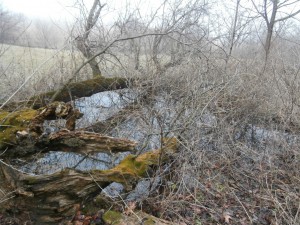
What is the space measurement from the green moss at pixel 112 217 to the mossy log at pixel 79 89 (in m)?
3.76

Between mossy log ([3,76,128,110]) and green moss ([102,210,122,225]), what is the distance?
148 inches

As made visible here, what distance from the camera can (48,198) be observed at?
330 centimetres

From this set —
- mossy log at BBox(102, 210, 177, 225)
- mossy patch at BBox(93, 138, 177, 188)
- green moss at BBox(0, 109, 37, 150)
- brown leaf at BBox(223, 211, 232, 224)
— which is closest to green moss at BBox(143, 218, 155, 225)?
mossy log at BBox(102, 210, 177, 225)

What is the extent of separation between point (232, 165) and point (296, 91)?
7.06 ft

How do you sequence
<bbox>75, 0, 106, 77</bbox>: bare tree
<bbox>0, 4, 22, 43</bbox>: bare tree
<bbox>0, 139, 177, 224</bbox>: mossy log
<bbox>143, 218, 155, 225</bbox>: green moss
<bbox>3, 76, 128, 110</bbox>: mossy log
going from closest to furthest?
1. <bbox>0, 139, 177, 224</bbox>: mossy log
2. <bbox>143, 218, 155, 225</bbox>: green moss
3. <bbox>3, 76, 128, 110</bbox>: mossy log
4. <bbox>0, 4, 22, 43</bbox>: bare tree
5. <bbox>75, 0, 106, 77</bbox>: bare tree

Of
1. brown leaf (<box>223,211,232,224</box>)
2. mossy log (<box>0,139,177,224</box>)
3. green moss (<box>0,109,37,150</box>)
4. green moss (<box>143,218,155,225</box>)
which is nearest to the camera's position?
mossy log (<box>0,139,177,224</box>)

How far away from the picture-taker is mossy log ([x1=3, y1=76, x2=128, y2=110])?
661cm

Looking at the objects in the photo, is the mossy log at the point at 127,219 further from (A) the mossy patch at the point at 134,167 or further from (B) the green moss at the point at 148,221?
(A) the mossy patch at the point at 134,167

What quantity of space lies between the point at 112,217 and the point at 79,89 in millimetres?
4703

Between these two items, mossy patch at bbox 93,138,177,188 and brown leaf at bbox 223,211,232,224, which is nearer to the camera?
mossy patch at bbox 93,138,177,188

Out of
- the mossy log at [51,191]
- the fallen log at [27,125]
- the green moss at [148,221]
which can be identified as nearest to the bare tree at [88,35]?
the fallen log at [27,125]

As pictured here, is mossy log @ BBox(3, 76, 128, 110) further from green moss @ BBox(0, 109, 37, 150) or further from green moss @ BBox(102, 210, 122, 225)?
green moss @ BBox(102, 210, 122, 225)

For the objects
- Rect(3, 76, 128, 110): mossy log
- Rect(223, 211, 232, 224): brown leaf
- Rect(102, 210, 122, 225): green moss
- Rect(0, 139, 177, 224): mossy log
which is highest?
Rect(3, 76, 128, 110): mossy log

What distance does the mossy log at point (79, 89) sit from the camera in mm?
6605
